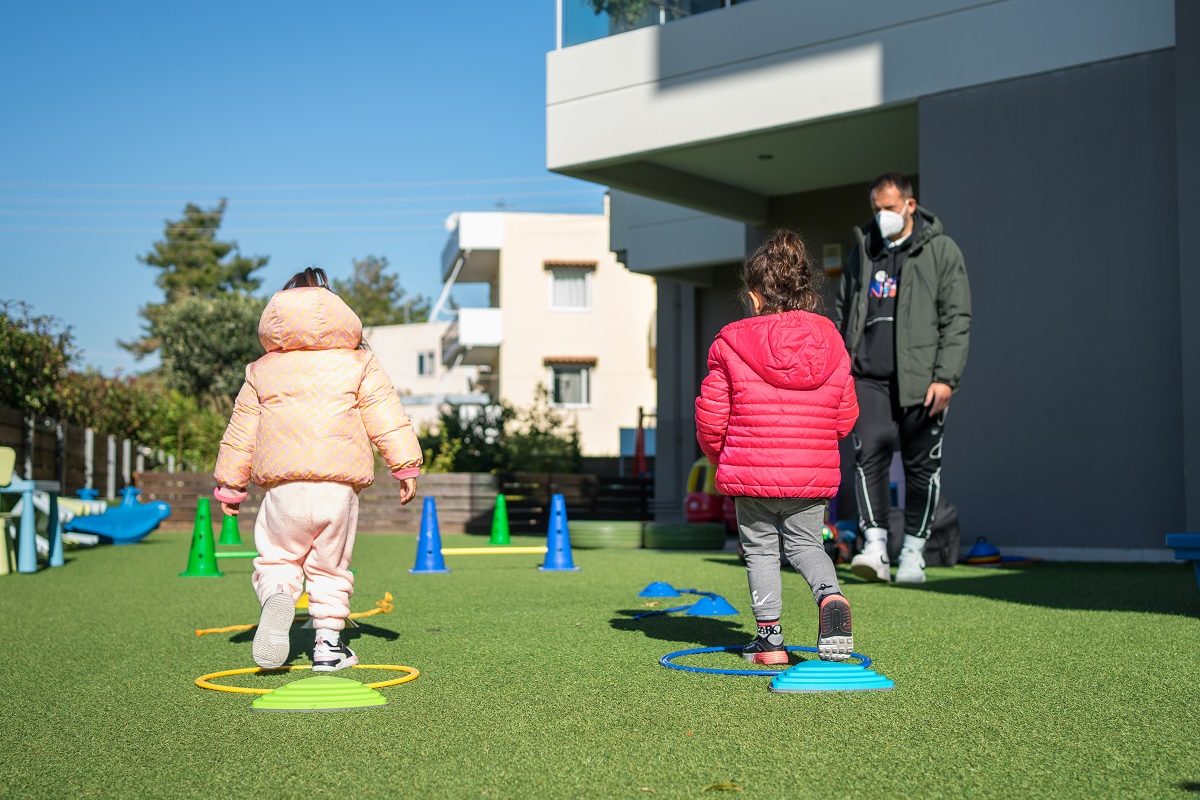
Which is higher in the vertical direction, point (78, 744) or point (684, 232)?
point (684, 232)

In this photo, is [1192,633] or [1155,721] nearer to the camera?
[1155,721]

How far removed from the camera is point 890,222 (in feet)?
24.7

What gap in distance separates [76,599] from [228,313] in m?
38.9

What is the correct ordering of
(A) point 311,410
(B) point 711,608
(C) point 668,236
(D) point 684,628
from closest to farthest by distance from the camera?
(A) point 311,410
(D) point 684,628
(B) point 711,608
(C) point 668,236

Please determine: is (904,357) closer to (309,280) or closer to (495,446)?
(309,280)

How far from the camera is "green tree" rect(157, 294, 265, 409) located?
4441 cm

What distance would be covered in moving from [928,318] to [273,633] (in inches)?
171

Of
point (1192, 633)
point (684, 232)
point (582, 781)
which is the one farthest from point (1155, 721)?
point (684, 232)

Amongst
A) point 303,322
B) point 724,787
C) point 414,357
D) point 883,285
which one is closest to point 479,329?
point 414,357

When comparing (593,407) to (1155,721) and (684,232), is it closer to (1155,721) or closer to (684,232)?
(684,232)

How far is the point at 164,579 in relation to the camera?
9117 millimetres

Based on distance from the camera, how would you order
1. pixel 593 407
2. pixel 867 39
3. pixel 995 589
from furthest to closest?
1. pixel 593 407
2. pixel 867 39
3. pixel 995 589

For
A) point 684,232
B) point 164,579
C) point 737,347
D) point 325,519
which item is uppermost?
point 684,232

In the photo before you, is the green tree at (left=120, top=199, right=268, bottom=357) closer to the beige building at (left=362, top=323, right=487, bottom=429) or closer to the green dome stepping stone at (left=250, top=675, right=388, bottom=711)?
the beige building at (left=362, top=323, right=487, bottom=429)
